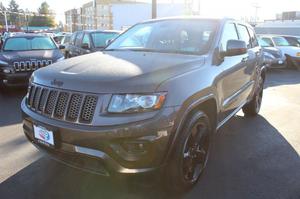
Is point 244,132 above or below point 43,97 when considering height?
below

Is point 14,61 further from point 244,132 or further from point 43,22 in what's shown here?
point 43,22

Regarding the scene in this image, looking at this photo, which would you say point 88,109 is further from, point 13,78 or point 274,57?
point 274,57

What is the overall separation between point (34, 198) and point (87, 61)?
4.94ft

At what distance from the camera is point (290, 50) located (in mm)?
14766

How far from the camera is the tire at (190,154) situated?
9.78 feet

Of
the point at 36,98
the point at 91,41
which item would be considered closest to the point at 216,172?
the point at 36,98

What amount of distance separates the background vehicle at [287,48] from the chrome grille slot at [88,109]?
1379 cm

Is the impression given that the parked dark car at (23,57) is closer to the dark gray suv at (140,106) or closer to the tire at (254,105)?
the dark gray suv at (140,106)

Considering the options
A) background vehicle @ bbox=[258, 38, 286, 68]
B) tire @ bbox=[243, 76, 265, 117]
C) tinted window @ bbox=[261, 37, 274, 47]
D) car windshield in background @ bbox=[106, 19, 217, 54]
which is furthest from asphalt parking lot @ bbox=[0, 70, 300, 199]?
tinted window @ bbox=[261, 37, 274, 47]

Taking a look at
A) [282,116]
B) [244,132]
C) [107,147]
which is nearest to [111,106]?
[107,147]

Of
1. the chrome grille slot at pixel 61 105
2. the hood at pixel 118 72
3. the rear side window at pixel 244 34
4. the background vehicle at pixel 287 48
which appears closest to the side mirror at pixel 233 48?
the hood at pixel 118 72

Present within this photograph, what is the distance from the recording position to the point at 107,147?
2.67 metres

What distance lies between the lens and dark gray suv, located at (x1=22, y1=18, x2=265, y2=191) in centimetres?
270

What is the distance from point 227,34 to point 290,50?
11905mm
